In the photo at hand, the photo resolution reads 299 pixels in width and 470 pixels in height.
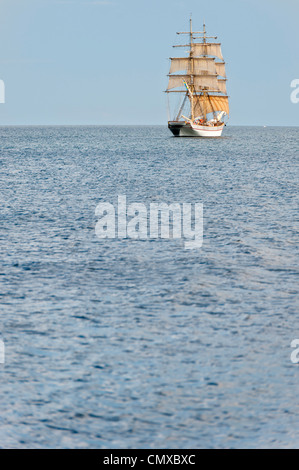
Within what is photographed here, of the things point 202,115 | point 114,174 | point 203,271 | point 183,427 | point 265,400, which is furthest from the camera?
point 202,115

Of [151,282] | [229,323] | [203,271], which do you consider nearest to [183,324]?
[229,323]

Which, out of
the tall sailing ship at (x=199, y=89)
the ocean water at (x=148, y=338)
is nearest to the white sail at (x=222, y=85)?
the tall sailing ship at (x=199, y=89)

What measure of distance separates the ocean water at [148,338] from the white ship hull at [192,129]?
426 feet

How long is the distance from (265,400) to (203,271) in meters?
10.7

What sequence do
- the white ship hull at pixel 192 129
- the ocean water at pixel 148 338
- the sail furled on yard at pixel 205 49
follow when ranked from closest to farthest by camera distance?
the ocean water at pixel 148 338, the white ship hull at pixel 192 129, the sail furled on yard at pixel 205 49

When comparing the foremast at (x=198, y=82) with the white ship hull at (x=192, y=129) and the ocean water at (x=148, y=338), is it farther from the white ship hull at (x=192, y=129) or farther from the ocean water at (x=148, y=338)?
the ocean water at (x=148, y=338)

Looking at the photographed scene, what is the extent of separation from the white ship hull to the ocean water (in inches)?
5113

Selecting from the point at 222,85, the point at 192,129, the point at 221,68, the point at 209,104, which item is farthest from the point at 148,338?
the point at 221,68

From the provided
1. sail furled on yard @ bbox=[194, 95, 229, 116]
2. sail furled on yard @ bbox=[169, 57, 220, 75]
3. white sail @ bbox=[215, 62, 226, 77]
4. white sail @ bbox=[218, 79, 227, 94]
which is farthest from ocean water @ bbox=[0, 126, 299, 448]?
white sail @ bbox=[215, 62, 226, 77]

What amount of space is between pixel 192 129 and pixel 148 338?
490 feet

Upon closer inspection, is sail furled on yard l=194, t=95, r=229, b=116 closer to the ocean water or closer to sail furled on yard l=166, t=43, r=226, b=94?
sail furled on yard l=166, t=43, r=226, b=94

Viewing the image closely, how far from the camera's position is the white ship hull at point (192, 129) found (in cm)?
16025
